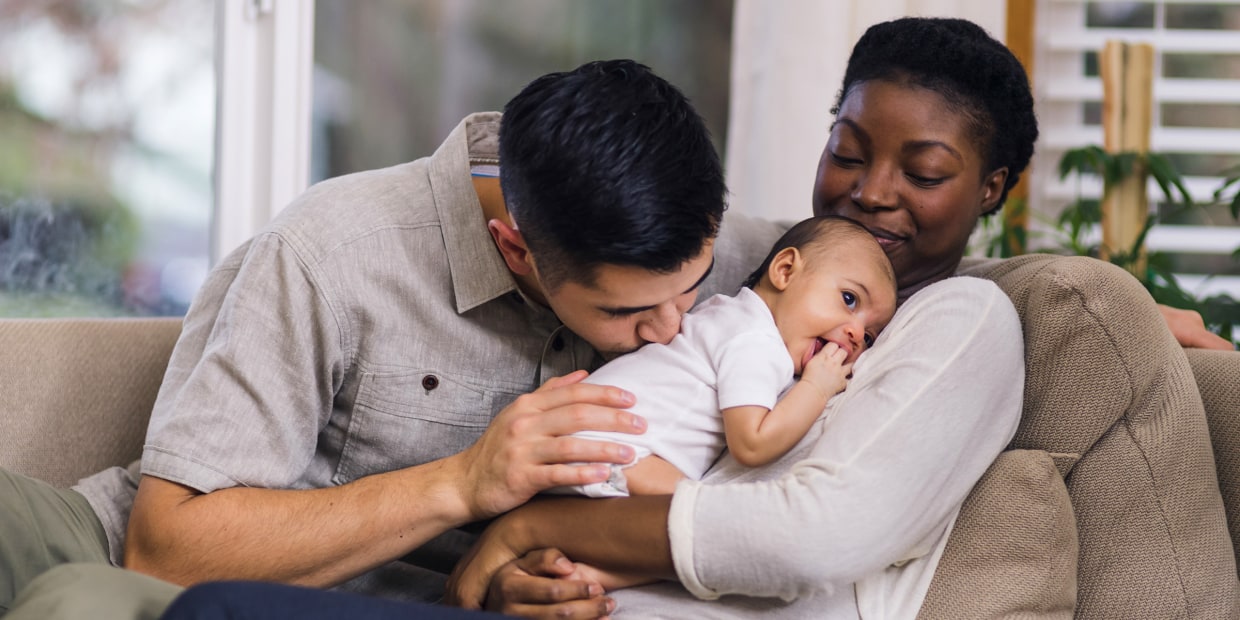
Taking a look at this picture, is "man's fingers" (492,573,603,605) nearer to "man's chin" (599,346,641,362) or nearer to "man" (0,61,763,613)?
"man" (0,61,763,613)

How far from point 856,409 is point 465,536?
61 centimetres

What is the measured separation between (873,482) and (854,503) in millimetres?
32

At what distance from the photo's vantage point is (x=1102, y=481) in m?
1.36

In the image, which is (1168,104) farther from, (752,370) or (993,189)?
(752,370)

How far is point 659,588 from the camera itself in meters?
1.28

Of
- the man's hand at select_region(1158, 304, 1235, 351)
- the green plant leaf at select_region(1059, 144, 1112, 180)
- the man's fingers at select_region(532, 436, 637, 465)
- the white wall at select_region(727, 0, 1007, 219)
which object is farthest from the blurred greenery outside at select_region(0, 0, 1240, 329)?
the man's fingers at select_region(532, 436, 637, 465)

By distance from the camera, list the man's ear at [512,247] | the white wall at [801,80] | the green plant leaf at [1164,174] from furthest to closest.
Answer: the white wall at [801,80] → the green plant leaf at [1164,174] → the man's ear at [512,247]

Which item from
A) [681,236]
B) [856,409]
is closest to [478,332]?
[681,236]

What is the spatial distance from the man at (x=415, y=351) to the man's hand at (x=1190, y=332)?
2.66 feet

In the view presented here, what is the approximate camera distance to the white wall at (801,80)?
2.80 meters

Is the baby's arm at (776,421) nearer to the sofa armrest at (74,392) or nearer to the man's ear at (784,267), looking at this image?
the man's ear at (784,267)

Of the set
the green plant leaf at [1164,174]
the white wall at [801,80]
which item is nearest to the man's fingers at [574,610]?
the white wall at [801,80]

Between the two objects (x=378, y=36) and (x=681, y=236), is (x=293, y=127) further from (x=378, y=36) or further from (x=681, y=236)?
(x=681, y=236)

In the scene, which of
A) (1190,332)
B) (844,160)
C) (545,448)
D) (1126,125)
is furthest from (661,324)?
(1126,125)
